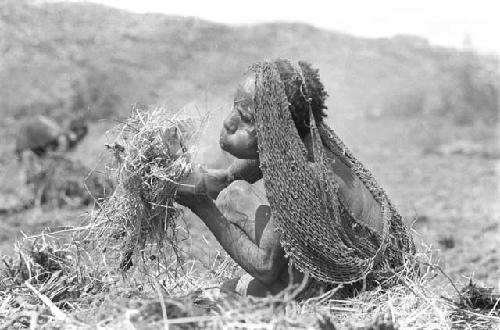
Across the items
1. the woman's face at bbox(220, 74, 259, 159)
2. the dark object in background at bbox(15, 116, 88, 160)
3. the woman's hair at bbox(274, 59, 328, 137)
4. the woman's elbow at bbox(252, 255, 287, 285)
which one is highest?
the woman's hair at bbox(274, 59, 328, 137)

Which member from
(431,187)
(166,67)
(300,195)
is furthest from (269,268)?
(166,67)

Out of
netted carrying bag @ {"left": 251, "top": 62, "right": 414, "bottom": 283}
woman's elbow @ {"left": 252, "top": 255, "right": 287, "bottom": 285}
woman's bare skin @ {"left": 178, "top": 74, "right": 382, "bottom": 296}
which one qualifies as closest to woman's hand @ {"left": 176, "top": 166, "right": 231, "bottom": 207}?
woman's bare skin @ {"left": 178, "top": 74, "right": 382, "bottom": 296}

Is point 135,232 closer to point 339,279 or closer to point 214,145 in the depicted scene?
point 214,145

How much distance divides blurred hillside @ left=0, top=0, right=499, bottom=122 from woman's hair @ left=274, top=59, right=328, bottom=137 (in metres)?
13.9

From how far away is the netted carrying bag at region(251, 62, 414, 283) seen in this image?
3543 mm

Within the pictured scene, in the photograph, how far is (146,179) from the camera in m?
3.71

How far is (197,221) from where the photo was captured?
743cm

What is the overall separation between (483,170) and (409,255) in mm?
10590

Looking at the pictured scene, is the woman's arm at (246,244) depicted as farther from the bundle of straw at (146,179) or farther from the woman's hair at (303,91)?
the woman's hair at (303,91)

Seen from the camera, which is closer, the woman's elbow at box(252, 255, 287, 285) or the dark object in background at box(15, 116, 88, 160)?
the woman's elbow at box(252, 255, 287, 285)

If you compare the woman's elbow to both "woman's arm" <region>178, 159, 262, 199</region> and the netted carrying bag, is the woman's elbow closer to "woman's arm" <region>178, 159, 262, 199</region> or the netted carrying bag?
the netted carrying bag

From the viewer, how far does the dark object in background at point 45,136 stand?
40.3 feet

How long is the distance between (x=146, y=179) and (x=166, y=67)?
68.2 feet

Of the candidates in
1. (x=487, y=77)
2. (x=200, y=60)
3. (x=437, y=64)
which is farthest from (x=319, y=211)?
(x=437, y=64)
